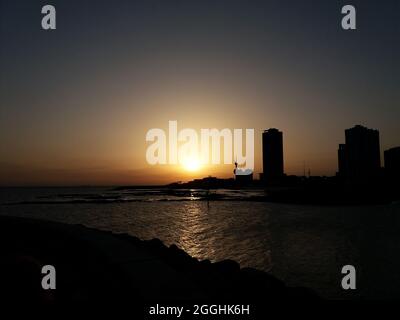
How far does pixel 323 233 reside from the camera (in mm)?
28891

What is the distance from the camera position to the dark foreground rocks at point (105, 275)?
4.40 m

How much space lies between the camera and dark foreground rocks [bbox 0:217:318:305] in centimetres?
440

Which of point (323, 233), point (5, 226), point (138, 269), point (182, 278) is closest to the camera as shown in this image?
point (182, 278)

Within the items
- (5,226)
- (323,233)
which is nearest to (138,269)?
(5,226)

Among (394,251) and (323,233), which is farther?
(323,233)

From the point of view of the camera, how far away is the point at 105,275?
5.74 metres
